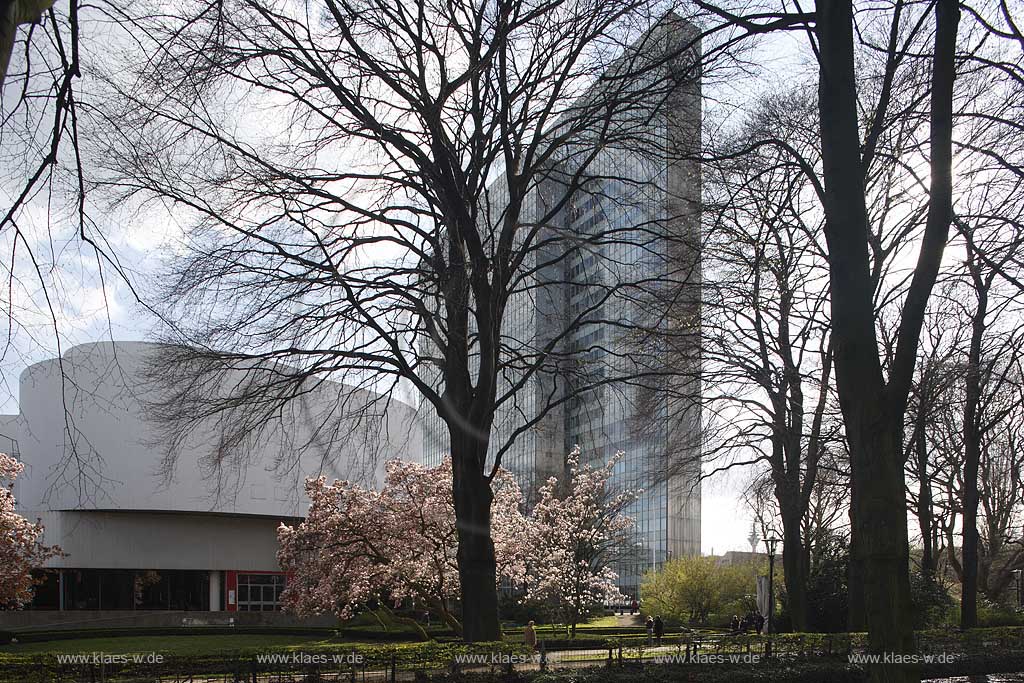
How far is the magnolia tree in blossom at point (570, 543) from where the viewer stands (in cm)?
3694

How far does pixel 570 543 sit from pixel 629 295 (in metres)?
24.7

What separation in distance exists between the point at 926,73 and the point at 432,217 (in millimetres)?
7785

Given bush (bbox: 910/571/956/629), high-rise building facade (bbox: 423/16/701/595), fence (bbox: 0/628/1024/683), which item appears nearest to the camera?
fence (bbox: 0/628/1024/683)

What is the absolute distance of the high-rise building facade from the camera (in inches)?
556

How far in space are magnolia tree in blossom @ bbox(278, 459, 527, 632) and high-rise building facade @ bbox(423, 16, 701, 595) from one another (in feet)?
10.6

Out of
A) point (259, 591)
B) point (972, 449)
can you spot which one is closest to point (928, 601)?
point (972, 449)

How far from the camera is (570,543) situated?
4016 centimetres

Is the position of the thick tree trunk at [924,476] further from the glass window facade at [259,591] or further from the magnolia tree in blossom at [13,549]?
the glass window facade at [259,591]

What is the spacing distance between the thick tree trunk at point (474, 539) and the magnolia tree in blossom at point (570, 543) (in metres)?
19.9

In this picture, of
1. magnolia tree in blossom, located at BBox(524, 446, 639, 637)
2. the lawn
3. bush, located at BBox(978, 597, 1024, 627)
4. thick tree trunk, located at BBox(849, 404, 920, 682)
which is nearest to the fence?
thick tree trunk, located at BBox(849, 404, 920, 682)

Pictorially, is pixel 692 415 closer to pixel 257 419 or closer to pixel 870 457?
pixel 257 419

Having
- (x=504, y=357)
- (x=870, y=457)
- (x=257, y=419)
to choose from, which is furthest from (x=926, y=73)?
(x=257, y=419)

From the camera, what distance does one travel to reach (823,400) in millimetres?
23016

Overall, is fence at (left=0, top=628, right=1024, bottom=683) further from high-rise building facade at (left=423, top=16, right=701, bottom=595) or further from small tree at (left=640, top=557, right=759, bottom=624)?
small tree at (left=640, top=557, right=759, bottom=624)
